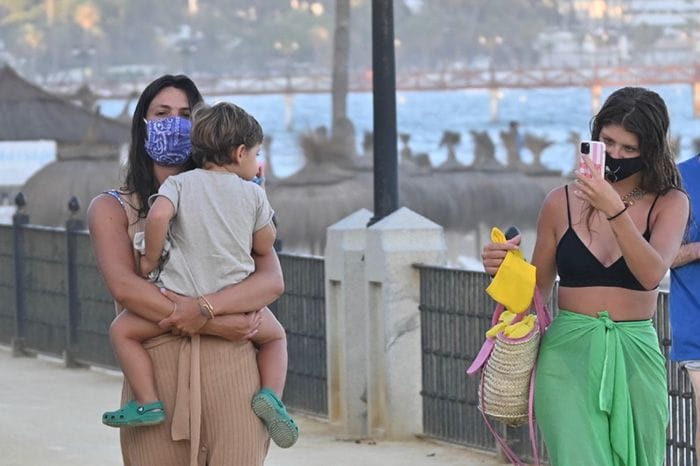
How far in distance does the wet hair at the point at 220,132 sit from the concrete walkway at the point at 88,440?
4736 mm

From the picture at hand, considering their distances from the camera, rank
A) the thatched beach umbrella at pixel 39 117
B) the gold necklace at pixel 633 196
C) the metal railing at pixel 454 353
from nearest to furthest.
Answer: the gold necklace at pixel 633 196 < the metal railing at pixel 454 353 < the thatched beach umbrella at pixel 39 117

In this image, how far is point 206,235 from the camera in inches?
193

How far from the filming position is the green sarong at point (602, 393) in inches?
208

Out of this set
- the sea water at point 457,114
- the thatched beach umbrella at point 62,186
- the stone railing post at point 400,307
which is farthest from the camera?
the sea water at point 457,114

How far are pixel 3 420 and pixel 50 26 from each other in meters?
162

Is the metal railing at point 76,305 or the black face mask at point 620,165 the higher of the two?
the black face mask at point 620,165

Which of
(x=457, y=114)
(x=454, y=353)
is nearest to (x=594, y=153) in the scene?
(x=454, y=353)

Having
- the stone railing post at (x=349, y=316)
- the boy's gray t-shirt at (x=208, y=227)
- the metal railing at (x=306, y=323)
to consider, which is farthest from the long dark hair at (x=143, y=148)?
the stone railing post at (x=349, y=316)

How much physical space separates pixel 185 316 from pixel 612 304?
133cm

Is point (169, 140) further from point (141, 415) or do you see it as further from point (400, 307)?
point (400, 307)

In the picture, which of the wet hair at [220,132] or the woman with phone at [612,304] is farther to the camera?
the woman with phone at [612,304]

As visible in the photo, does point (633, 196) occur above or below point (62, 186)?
above

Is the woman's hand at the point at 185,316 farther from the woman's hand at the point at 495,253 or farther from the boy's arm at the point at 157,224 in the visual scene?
the woman's hand at the point at 495,253

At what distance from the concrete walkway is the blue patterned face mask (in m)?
4.60
